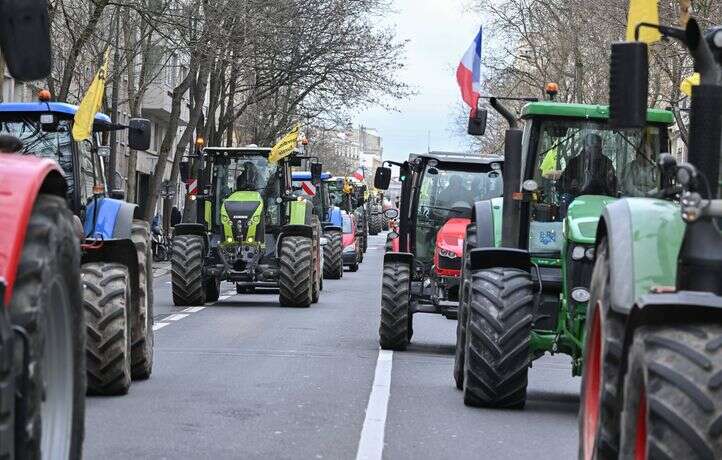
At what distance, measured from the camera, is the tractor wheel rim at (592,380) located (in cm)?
749

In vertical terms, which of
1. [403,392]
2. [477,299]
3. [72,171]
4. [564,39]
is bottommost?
[403,392]

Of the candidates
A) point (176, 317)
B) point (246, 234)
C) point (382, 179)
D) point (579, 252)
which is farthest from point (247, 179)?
point (579, 252)

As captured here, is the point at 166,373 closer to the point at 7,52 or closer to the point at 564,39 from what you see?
the point at 7,52

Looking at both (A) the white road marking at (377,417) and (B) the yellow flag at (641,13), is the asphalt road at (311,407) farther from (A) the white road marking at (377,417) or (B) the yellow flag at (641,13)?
(B) the yellow flag at (641,13)

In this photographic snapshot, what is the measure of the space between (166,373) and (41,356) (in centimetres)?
838

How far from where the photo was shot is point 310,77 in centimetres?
5053

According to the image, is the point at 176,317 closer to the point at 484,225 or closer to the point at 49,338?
the point at 484,225

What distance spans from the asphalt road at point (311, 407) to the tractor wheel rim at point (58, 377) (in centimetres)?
264

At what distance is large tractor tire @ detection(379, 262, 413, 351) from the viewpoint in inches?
A: 687

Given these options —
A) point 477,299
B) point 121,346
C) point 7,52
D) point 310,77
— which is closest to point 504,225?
point 477,299

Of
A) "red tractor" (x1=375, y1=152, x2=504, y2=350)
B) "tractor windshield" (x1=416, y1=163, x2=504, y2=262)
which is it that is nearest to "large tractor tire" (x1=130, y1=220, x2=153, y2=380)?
"red tractor" (x1=375, y1=152, x2=504, y2=350)

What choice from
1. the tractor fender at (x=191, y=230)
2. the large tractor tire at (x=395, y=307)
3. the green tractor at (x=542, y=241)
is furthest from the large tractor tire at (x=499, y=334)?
the tractor fender at (x=191, y=230)

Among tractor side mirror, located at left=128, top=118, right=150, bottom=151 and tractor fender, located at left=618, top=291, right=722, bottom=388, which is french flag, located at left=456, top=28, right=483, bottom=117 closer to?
tractor side mirror, located at left=128, top=118, right=150, bottom=151

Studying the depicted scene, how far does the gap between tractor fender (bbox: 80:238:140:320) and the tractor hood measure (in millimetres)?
3232
